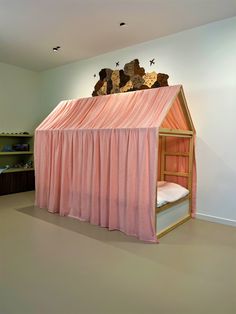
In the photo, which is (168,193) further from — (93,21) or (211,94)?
(93,21)

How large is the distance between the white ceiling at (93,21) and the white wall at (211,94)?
0.77 feet

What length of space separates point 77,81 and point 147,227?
395 cm

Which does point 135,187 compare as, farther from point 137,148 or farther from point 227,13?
point 227,13

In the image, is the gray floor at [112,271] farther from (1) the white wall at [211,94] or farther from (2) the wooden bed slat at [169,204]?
(1) the white wall at [211,94]

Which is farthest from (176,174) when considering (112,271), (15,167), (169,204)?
(15,167)

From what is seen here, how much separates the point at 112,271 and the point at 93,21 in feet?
11.4

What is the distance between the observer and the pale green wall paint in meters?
5.96

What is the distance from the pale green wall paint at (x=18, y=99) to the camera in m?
5.96

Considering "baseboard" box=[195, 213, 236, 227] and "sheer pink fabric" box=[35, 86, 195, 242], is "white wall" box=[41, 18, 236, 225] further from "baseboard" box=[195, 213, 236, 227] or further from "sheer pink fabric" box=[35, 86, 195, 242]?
"sheer pink fabric" box=[35, 86, 195, 242]

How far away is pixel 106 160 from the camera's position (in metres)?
3.49

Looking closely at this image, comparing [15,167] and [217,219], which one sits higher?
[15,167]

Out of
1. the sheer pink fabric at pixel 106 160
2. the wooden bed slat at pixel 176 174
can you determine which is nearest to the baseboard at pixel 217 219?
the wooden bed slat at pixel 176 174

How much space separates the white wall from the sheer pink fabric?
71 centimetres

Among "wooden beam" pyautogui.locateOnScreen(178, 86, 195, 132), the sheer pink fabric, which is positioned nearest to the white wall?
"wooden beam" pyautogui.locateOnScreen(178, 86, 195, 132)
